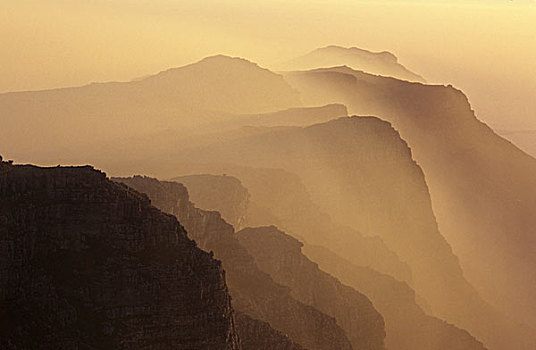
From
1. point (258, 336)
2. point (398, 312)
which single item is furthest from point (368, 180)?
point (258, 336)

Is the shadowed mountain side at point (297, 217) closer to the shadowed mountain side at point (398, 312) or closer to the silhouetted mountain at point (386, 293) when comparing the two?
the silhouetted mountain at point (386, 293)

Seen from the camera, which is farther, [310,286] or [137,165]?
[137,165]

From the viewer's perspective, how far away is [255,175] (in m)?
136

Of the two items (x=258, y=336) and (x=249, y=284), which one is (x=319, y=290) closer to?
(x=249, y=284)

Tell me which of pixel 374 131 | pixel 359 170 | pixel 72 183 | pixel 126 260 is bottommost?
pixel 126 260

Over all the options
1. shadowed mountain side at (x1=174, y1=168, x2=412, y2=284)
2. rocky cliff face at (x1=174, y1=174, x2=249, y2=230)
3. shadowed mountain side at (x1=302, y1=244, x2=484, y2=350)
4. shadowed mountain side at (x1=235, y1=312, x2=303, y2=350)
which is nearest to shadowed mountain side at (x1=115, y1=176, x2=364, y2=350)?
shadowed mountain side at (x1=235, y1=312, x2=303, y2=350)

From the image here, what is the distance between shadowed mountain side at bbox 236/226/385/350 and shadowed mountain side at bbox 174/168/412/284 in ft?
76.6

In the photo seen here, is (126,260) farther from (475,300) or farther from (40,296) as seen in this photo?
→ (475,300)

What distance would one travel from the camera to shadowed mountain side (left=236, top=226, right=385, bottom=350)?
88.0m

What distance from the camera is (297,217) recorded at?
130375 mm

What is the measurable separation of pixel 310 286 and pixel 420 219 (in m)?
81.4

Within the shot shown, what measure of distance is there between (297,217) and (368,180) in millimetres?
38334

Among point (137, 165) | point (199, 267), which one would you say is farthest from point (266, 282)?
point (137, 165)

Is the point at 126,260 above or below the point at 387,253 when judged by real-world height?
below
